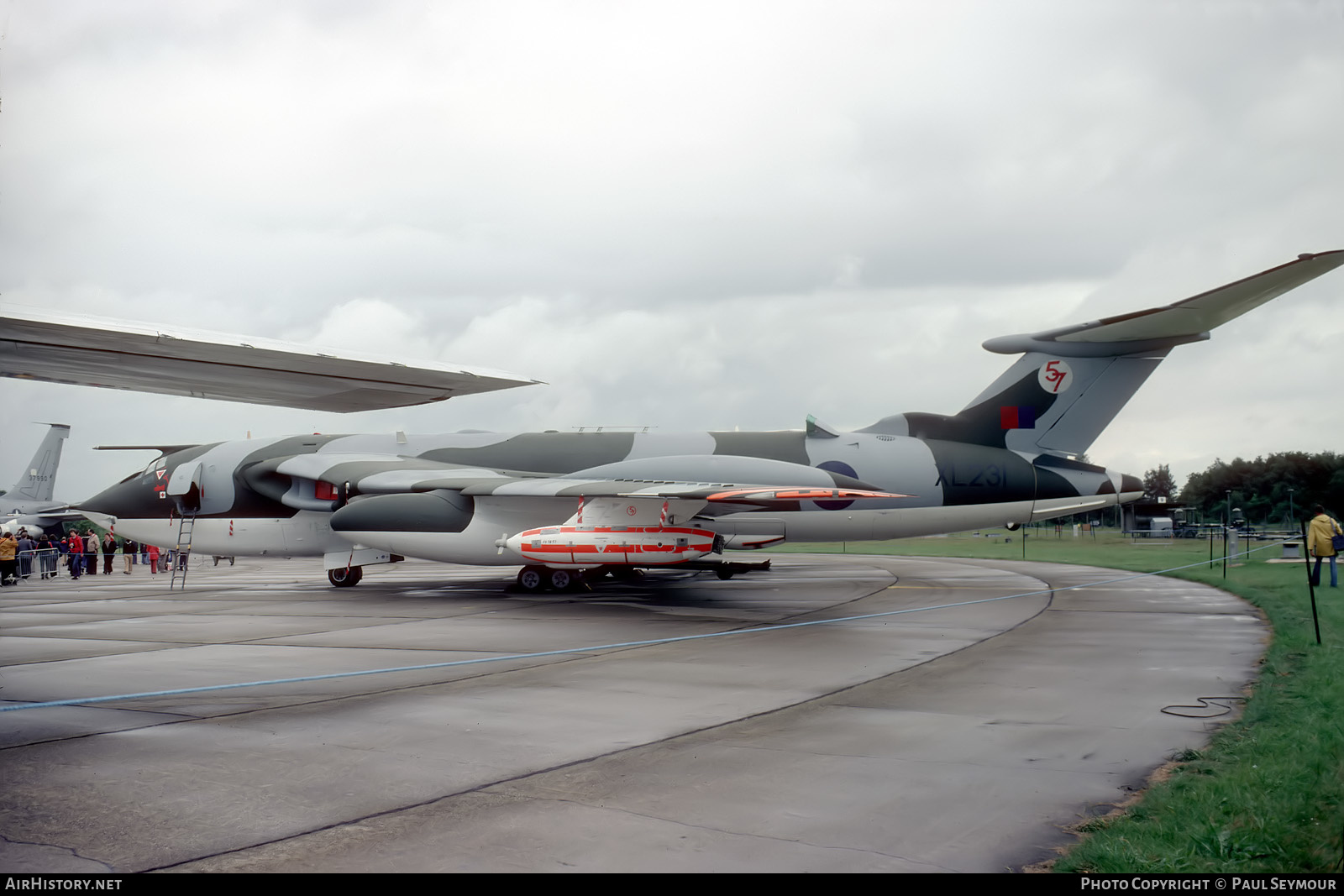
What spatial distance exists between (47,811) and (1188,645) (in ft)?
33.5

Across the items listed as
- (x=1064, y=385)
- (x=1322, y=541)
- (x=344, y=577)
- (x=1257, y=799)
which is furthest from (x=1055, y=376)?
(x=344, y=577)

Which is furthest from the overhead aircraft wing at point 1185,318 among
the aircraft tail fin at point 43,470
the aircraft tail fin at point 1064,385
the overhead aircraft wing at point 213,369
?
the aircraft tail fin at point 43,470

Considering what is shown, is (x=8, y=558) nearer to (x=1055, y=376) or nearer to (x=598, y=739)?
(x=598, y=739)

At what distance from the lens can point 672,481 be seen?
57.1 ft

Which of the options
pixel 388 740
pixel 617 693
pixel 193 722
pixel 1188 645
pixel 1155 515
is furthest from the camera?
pixel 1155 515

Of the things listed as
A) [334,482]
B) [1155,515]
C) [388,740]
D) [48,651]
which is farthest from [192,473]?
[1155,515]

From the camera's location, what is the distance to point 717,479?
55.3ft

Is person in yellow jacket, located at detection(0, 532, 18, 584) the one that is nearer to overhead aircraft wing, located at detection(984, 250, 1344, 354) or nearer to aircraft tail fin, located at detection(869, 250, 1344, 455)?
aircraft tail fin, located at detection(869, 250, 1344, 455)

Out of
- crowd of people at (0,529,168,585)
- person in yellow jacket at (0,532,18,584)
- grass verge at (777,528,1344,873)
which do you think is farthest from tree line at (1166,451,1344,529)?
person in yellow jacket at (0,532,18,584)

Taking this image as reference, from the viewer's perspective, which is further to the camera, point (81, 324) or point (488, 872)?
point (81, 324)

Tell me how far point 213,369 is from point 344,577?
16.2 meters

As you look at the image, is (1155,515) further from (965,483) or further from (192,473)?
(192,473)

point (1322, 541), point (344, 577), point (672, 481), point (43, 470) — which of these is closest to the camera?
point (1322, 541)

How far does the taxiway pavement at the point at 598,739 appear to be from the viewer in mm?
3906
